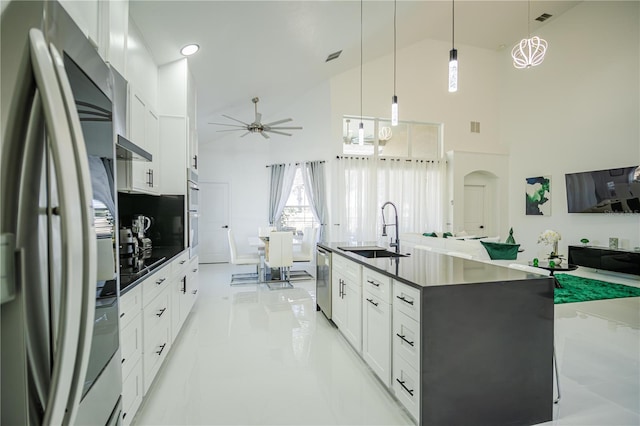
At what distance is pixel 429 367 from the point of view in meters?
1.71

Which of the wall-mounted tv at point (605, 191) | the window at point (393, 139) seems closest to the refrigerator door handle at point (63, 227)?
the window at point (393, 139)

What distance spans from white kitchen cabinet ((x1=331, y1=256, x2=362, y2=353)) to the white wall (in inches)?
223

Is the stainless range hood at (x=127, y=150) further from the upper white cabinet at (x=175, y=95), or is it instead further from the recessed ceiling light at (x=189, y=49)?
the recessed ceiling light at (x=189, y=49)

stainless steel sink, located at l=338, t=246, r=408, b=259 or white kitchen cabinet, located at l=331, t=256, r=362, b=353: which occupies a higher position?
stainless steel sink, located at l=338, t=246, r=408, b=259

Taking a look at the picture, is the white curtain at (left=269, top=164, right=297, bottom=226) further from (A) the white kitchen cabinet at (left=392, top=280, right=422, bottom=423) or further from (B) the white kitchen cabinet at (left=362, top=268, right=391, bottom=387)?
(A) the white kitchen cabinet at (left=392, top=280, right=422, bottom=423)

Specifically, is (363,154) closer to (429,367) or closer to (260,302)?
(260,302)

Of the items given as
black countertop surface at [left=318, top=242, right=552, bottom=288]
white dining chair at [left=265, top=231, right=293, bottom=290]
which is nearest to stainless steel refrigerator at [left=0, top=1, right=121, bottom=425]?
black countertop surface at [left=318, top=242, right=552, bottom=288]

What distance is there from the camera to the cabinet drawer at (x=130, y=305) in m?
1.59

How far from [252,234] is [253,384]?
18.8ft

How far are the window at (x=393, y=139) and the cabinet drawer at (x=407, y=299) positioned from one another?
497cm

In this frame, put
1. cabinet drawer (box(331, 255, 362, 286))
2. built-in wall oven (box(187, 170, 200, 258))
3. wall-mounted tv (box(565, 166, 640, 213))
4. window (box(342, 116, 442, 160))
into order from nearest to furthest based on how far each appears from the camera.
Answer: cabinet drawer (box(331, 255, 362, 286)) → built-in wall oven (box(187, 170, 200, 258)) → wall-mounted tv (box(565, 166, 640, 213)) → window (box(342, 116, 442, 160))

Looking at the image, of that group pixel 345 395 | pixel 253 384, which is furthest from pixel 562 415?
pixel 253 384

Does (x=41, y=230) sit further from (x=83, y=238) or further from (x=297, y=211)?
(x=297, y=211)

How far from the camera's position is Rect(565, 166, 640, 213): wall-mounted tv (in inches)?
212
